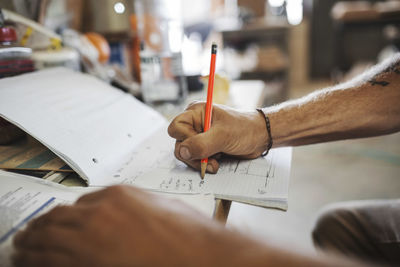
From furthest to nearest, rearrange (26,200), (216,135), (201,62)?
(201,62)
(216,135)
(26,200)

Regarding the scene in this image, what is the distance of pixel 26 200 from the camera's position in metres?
0.38

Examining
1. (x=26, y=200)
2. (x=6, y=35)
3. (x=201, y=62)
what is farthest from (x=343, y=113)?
(x=201, y=62)

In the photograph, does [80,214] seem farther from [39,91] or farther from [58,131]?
[39,91]

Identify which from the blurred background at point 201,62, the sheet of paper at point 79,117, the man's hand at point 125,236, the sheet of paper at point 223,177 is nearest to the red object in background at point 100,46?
the blurred background at point 201,62

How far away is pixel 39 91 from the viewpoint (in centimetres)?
58

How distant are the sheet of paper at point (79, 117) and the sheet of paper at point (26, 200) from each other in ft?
0.16

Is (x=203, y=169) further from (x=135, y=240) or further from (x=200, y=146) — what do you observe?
(x=135, y=240)

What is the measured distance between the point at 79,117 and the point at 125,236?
366 mm

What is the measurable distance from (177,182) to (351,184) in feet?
4.96

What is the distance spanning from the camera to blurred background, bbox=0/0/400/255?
0.85m

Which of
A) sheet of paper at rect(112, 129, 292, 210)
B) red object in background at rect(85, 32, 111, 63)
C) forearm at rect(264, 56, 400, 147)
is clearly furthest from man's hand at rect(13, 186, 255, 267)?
red object in background at rect(85, 32, 111, 63)

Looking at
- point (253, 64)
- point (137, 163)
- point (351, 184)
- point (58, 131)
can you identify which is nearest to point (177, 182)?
point (137, 163)

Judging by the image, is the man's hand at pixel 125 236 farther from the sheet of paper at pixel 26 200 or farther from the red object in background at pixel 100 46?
the red object in background at pixel 100 46

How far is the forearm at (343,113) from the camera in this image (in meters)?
0.59
